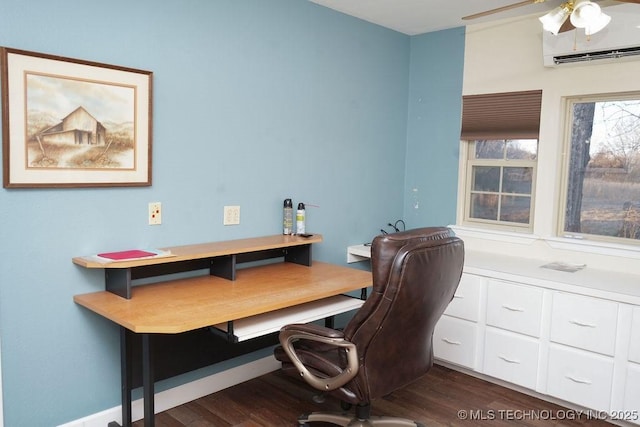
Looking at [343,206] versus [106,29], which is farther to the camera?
[343,206]

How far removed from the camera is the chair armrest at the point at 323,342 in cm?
206

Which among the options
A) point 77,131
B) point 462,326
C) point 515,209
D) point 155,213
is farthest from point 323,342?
point 515,209

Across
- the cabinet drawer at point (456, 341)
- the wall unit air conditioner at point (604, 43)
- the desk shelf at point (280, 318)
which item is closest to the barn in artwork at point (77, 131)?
the desk shelf at point (280, 318)

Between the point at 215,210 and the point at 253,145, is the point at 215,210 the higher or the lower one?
the lower one

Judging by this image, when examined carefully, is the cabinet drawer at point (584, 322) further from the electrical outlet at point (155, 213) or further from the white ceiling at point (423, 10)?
the electrical outlet at point (155, 213)

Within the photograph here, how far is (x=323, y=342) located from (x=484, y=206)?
2215mm

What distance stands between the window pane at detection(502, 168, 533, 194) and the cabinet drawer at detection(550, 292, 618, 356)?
0.99m

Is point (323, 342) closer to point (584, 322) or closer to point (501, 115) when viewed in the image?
point (584, 322)

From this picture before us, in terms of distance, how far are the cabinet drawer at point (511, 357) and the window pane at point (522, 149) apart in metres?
1.26

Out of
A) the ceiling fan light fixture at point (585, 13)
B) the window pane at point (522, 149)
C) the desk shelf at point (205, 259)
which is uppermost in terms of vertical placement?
the ceiling fan light fixture at point (585, 13)

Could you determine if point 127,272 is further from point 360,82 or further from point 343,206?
point 360,82

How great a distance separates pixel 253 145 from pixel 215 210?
459 mm

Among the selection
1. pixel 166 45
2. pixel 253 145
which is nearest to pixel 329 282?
pixel 253 145

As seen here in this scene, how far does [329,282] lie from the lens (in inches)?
109
